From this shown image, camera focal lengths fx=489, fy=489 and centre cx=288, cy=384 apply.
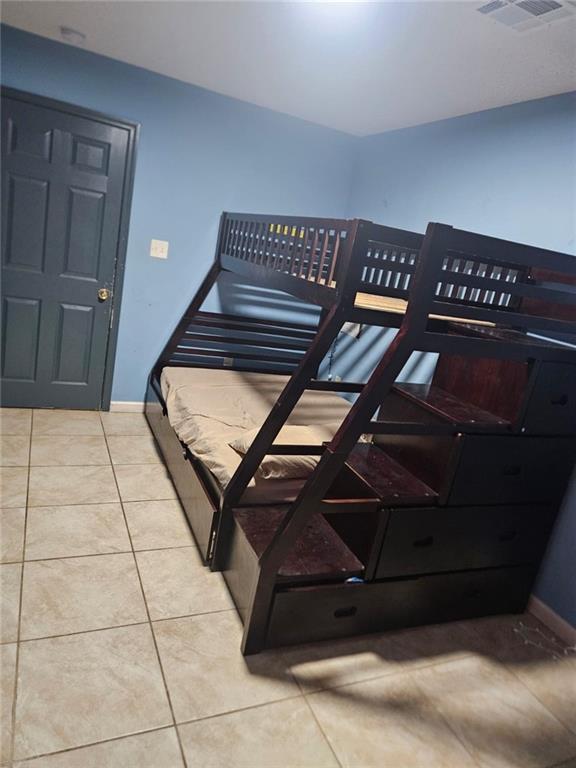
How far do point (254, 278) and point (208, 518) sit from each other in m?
1.20

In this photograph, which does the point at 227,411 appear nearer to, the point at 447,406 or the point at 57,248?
the point at 447,406

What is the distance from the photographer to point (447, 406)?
1967 millimetres

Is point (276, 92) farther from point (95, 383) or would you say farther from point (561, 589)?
point (561, 589)

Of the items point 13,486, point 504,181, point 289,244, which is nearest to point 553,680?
point 289,244

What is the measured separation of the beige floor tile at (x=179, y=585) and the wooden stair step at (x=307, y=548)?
13.2 inches

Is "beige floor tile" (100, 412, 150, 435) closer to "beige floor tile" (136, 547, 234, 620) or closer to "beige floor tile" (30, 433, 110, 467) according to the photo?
"beige floor tile" (30, 433, 110, 467)

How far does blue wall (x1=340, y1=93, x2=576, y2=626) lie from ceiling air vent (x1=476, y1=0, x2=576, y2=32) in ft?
2.01

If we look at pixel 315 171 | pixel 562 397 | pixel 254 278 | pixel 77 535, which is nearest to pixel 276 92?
pixel 315 171

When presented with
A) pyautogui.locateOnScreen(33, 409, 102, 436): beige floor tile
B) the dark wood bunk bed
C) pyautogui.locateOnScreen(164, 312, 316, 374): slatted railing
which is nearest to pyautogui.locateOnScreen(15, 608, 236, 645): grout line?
the dark wood bunk bed

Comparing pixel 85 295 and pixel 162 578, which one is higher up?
pixel 85 295

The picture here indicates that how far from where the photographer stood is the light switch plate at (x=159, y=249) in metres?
3.44

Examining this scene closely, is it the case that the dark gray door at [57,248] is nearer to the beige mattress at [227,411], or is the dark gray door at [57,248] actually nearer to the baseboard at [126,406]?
the baseboard at [126,406]

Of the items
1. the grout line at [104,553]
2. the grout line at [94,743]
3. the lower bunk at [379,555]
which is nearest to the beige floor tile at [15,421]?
the grout line at [104,553]

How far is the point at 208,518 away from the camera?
2.10 m
